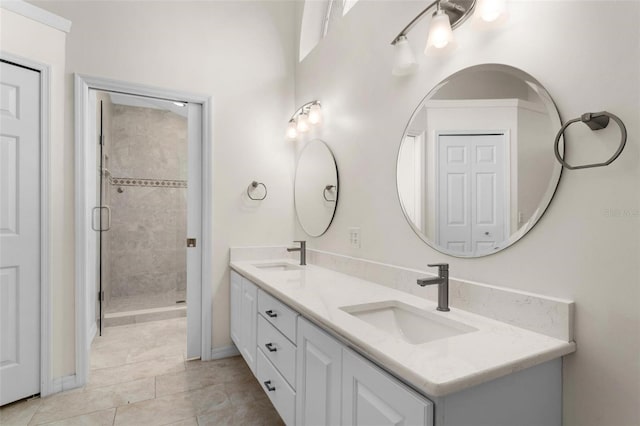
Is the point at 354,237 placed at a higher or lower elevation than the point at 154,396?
higher

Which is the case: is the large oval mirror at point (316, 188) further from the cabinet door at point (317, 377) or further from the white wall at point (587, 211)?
the cabinet door at point (317, 377)

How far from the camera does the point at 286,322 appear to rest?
4.91 feet

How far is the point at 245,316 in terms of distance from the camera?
2168mm

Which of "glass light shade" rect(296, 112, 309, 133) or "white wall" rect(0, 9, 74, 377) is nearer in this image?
"white wall" rect(0, 9, 74, 377)

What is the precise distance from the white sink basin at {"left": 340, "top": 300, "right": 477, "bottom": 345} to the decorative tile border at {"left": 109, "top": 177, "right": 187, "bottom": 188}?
339 centimetres

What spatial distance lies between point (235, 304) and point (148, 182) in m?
2.32

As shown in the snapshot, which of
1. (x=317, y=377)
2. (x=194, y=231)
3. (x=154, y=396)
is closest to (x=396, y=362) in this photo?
(x=317, y=377)

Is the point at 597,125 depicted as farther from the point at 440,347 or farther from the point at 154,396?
the point at 154,396

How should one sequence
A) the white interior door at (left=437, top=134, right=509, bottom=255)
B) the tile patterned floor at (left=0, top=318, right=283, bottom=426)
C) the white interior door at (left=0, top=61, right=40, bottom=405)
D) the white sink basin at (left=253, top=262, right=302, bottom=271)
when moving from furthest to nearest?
the white sink basin at (left=253, top=262, right=302, bottom=271) < the white interior door at (left=0, top=61, right=40, bottom=405) < the tile patterned floor at (left=0, top=318, right=283, bottom=426) < the white interior door at (left=437, top=134, right=509, bottom=255)

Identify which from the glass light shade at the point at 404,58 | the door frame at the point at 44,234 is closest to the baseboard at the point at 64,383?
the door frame at the point at 44,234

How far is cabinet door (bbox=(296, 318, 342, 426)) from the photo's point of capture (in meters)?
1.10

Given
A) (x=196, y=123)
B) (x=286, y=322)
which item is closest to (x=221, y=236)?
(x=196, y=123)

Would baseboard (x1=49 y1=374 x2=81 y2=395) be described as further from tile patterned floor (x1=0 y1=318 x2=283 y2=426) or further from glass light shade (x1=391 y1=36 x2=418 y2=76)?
glass light shade (x1=391 y1=36 x2=418 y2=76)

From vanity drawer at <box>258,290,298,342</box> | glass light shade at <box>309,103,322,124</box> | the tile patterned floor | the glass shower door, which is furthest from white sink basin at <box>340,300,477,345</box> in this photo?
the glass shower door
